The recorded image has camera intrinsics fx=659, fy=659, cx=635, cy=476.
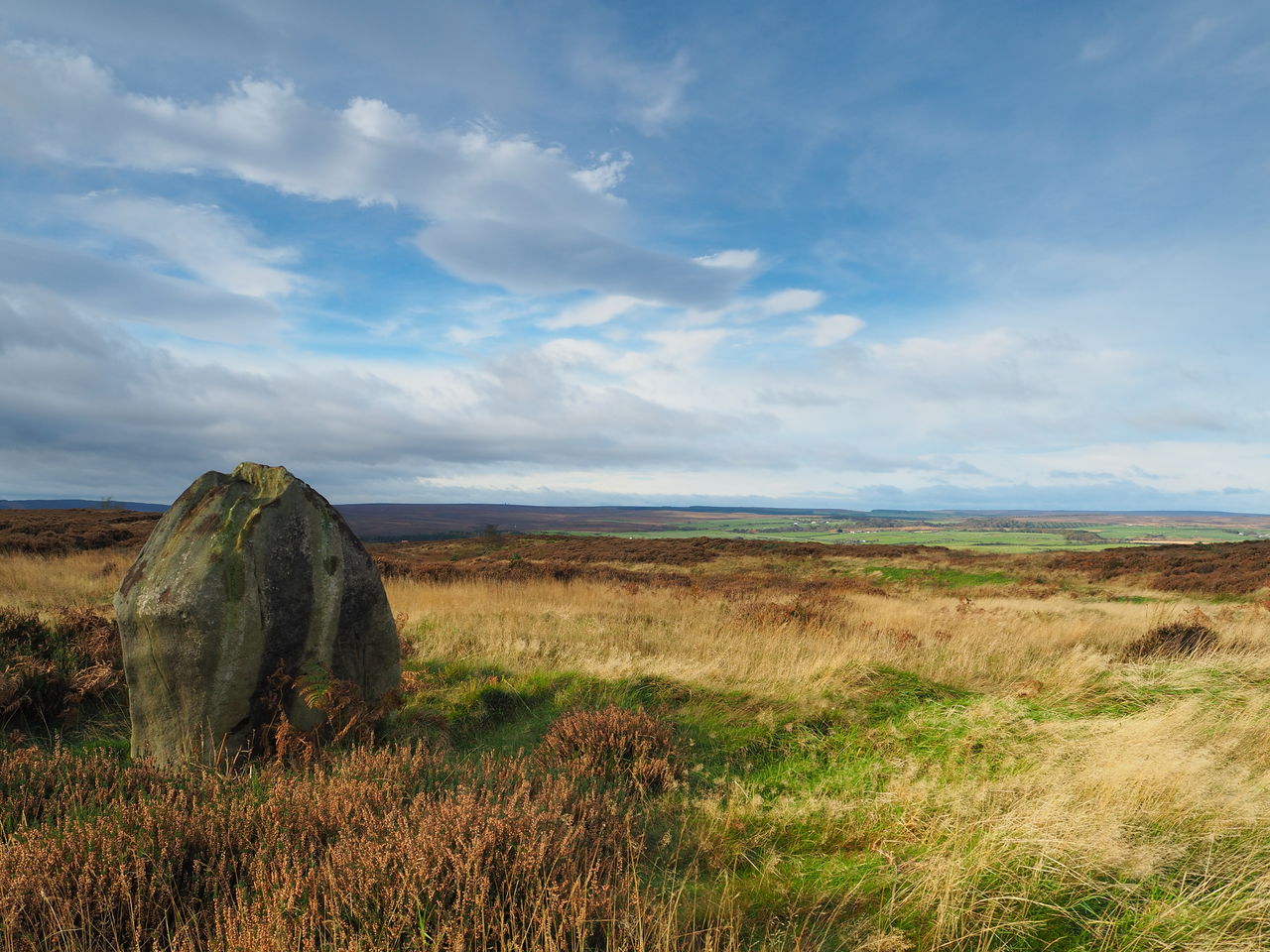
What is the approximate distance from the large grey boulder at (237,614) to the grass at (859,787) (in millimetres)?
751

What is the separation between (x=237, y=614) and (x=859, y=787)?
509 cm

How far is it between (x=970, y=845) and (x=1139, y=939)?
0.93 metres

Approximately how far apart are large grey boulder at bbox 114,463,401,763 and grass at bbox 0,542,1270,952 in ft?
2.46

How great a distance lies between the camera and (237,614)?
529 centimetres

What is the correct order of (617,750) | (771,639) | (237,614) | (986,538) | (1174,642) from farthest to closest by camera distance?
(986,538) < (771,639) < (1174,642) < (617,750) < (237,614)

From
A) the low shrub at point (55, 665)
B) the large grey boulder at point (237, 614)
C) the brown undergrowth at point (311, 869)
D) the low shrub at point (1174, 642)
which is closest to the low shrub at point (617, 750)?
the brown undergrowth at point (311, 869)

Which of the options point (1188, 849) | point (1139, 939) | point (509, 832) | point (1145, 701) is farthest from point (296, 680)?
point (1145, 701)

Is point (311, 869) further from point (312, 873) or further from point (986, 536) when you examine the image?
point (986, 536)

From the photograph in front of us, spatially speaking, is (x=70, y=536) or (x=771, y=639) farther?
(x=70, y=536)

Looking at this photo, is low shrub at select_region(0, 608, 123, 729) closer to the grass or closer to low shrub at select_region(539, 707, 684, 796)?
the grass

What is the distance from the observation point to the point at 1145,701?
6.88 metres

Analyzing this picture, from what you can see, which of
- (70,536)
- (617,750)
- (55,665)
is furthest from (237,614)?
(70,536)

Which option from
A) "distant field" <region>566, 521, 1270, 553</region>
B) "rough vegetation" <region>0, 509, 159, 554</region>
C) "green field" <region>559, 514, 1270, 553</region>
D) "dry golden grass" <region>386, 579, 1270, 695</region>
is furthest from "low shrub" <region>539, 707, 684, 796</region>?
"distant field" <region>566, 521, 1270, 553</region>

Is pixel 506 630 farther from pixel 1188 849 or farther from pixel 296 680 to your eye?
pixel 1188 849
